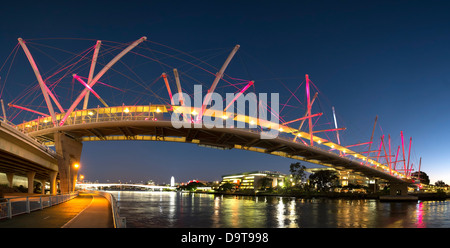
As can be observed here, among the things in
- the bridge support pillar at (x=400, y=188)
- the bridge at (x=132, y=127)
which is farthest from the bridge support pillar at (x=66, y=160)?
the bridge support pillar at (x=400, y=188)

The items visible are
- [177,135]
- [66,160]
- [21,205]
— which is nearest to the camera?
[21,205]

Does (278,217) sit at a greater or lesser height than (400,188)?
greater

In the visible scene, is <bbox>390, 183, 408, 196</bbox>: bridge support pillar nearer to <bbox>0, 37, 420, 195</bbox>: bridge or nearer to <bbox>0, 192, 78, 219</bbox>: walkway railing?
<bbox>0, 37, 420, 195</bbox>: bridge

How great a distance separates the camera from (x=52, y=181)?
5438 cm

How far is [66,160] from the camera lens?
4403cm

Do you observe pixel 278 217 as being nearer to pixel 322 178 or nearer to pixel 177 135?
pixel 177 135

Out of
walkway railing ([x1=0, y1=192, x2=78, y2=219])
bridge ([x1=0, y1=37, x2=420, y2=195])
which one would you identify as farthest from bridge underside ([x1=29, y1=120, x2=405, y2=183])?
walkway railing ([x1=0, y1=192, x2=78, y2=219])

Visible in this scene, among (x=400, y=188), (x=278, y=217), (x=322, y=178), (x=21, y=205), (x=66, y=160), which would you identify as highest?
(x=66, y=160)

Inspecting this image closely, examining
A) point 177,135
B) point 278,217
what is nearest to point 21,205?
point 278,217

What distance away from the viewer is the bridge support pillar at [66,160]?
43156 mm
